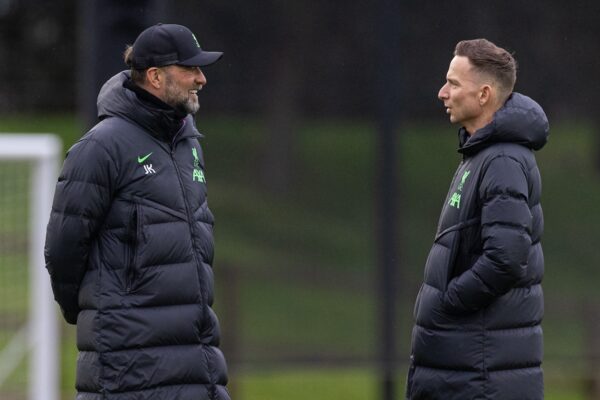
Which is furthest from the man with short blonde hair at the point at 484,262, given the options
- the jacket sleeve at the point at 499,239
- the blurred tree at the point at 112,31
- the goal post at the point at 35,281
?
the goal post at the point at 35,281

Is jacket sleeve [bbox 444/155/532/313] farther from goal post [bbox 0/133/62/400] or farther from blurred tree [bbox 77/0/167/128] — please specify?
goal post [bbox 0/133/62/400]

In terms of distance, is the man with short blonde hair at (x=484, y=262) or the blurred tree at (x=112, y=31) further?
the blurred tree at (x=112, y=31)

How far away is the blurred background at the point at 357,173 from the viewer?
Answer: 269 inches

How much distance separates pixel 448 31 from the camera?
6844mm

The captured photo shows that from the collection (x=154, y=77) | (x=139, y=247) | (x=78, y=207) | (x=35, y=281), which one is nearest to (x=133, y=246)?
(x=139, y=247)

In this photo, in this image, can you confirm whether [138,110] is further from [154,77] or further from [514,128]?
[514,128]

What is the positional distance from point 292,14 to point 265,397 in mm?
1857

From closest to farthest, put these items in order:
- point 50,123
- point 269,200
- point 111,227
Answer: point 111,227
point 269,200
point 50,123

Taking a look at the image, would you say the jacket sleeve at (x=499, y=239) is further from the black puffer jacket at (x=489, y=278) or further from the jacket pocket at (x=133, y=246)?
the jacket pocket at (x=133, y=246)

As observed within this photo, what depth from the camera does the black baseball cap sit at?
13.8ft

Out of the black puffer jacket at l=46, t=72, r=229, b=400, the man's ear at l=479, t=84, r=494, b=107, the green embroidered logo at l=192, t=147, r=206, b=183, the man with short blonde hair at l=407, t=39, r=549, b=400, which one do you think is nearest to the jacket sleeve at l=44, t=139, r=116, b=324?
the black puffer jacket at l=46, t=72, r=229, b=400

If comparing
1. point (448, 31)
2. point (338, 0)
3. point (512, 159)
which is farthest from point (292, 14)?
point (512, 159)

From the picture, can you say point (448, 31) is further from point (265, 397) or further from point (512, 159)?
point (512, 159)

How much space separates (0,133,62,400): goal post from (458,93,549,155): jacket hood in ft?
10.3
